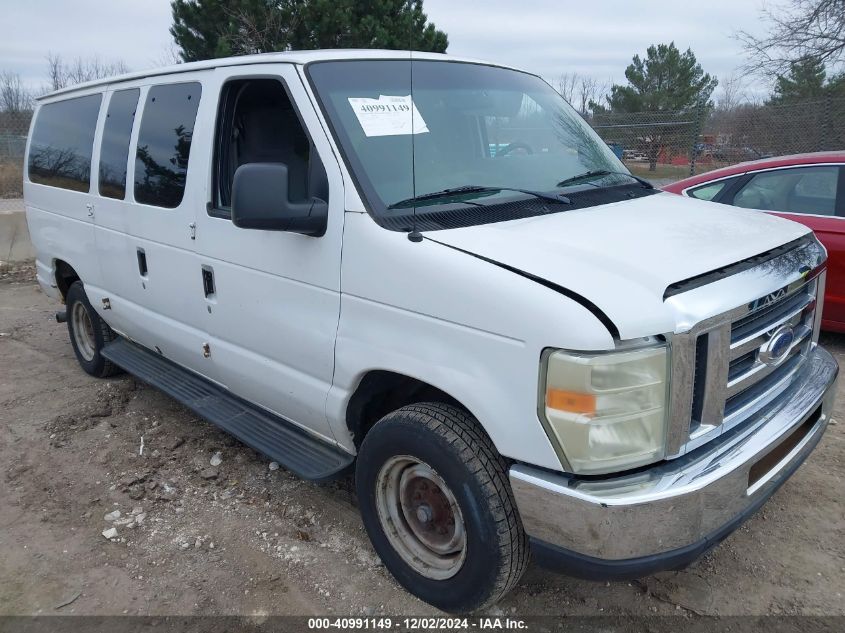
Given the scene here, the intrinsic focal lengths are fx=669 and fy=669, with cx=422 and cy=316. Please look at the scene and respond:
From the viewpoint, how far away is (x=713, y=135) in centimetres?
1355

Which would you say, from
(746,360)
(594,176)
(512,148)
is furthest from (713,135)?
(746,360)

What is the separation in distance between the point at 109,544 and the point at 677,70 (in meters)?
24.9

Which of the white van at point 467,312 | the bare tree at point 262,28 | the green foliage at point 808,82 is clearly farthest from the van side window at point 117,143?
the green foliage at point 808,82

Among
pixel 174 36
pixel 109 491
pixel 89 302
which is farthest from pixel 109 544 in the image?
pixel 174 36

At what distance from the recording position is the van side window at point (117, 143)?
13.8 feet

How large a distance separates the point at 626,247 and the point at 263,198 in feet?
4.48

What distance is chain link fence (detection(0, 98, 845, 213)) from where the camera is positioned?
1199 centimetres

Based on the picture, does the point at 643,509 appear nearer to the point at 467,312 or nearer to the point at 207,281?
the point at 467,312

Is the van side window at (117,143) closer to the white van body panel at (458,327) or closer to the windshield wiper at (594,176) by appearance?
the white van body panel at (458,327)

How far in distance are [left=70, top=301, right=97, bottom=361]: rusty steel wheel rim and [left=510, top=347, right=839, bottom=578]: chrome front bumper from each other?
435 centimetres

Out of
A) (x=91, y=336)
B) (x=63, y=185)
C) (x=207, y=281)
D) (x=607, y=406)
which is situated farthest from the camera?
(x=91, y=336)

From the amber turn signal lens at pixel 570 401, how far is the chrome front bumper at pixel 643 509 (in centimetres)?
25

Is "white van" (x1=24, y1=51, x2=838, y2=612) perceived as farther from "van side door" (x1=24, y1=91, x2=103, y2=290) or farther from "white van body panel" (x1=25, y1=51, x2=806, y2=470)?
"van side door" (x1=24, y1=91, x2=103, y2=290)

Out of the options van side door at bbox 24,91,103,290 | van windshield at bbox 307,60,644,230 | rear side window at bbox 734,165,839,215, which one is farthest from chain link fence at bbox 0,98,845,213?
van windshield at bbox 307,60,644,230
